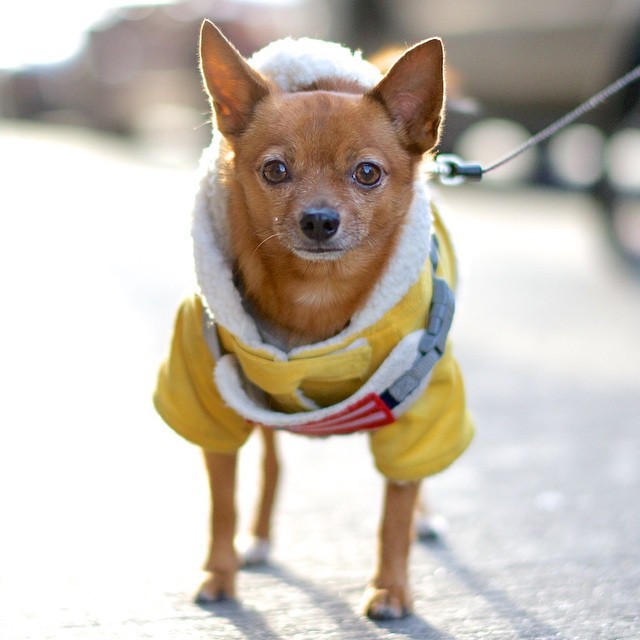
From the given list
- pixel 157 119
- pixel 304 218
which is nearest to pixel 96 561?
pixel 304 218

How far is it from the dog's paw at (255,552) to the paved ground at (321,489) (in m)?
0.05

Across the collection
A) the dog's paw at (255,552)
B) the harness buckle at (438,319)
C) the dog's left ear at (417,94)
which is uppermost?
the dog's left ear at (417,94)

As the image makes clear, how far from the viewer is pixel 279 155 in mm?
2754

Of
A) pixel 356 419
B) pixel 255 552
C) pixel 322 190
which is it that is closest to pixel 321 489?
pixel 255 552

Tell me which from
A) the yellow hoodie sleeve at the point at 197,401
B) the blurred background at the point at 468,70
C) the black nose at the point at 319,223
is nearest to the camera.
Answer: the black nose at the point at 319,223

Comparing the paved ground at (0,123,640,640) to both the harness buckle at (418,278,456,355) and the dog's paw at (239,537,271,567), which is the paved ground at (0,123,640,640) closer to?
the dog's paw at (239,537,271,567)

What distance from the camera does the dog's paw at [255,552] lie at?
3164 mm

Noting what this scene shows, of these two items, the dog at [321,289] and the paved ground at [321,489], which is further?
the paved ground at [321,489]

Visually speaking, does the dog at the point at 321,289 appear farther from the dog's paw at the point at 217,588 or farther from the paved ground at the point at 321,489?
the paved ground at the point at 321,489

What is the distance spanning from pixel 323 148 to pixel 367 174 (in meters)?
0.14

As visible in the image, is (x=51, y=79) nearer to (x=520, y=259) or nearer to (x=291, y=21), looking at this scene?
(x=291, y=21)

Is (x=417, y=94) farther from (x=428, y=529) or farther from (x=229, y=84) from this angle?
(x=428, y=529)

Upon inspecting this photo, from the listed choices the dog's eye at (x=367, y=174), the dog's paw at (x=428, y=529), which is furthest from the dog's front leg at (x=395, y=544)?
the dog's eye at (x=367, y=174)

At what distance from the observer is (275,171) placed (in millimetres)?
2764
